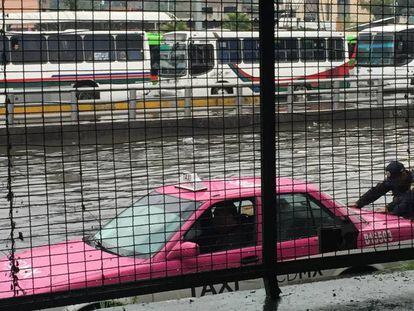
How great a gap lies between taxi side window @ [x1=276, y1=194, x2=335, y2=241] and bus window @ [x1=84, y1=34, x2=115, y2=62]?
1.92 metres

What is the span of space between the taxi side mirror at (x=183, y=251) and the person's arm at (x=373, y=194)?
221cm

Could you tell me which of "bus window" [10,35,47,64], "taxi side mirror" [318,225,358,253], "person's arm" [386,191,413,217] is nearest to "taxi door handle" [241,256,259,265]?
"taxi side mirror" [318,225,358,253]

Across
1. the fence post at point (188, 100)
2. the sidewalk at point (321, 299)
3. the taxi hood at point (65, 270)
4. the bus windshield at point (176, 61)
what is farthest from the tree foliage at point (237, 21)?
the taxi hood at point (65, 270)

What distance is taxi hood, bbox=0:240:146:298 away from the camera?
4.78 m

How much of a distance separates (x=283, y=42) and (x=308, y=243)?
1.71 meters

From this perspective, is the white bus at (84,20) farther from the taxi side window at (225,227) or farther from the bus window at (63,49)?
→ the taxi side window at (225,227)

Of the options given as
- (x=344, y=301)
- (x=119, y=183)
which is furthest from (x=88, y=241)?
(x=119, y=183)

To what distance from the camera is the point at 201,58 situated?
584 centimetres

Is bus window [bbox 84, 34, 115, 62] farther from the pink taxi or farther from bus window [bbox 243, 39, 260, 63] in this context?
the pink taxi

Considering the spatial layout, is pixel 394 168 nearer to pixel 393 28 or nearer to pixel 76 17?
pixel 393 28

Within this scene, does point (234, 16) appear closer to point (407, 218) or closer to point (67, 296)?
point (67, 296)

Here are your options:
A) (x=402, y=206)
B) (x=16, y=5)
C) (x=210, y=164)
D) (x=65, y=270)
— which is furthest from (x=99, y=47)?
(x=402, y=206)

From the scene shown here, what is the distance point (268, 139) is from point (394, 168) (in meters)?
3.66

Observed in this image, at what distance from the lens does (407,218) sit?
21.5 feet
